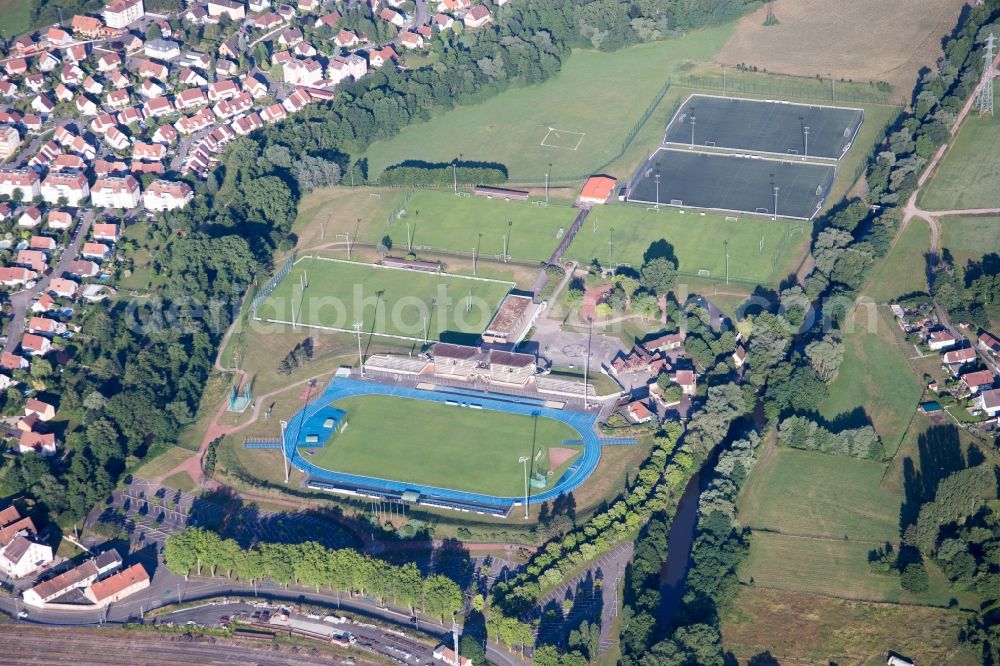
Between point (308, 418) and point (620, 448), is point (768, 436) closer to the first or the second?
point (620, 448)

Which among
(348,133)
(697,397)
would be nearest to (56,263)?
(348,133)

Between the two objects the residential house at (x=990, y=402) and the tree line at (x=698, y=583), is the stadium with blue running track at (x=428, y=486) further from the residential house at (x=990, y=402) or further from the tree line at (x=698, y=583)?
the residential house at (x=990, y=402)

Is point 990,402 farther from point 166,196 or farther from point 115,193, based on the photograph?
point 115,193

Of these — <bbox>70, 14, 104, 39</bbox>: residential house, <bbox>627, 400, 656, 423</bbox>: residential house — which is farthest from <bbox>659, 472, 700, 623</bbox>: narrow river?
<bbox>70, 14, 104, 39</bbox>: residential house

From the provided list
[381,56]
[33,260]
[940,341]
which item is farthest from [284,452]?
[381,56]

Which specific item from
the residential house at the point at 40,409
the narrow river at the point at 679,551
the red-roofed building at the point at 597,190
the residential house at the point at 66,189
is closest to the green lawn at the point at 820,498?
the narrow river at the point at 679,551

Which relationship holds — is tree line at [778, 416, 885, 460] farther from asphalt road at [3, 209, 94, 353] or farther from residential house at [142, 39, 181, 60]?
residential house at [142, 39, 181, 60]

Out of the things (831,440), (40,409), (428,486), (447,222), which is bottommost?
(428,486)
